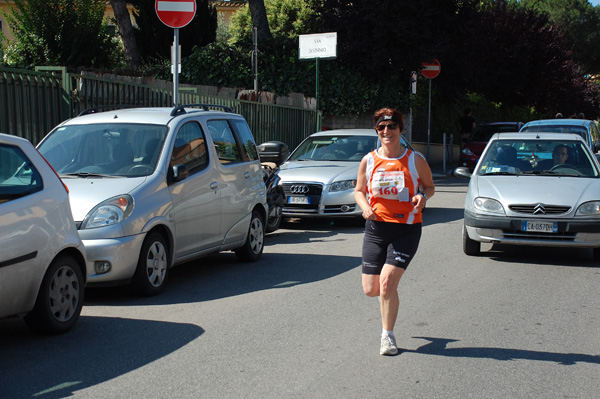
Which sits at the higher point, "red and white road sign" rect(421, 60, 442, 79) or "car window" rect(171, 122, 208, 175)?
"red and white road sign" rect(421, 60, 442, 79)

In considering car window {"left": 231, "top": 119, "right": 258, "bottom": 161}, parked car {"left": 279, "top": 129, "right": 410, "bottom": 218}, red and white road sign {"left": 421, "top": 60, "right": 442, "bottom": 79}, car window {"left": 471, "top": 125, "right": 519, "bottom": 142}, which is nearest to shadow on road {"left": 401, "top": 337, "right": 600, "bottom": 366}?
car window {"left": 231, "top": 119, "right": 258, "bottom": 161}

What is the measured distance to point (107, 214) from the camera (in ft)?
24.3

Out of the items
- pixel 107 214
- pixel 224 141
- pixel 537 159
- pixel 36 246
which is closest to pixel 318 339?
pixel 36 246

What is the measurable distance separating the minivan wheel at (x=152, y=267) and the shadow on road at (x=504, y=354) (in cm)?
277

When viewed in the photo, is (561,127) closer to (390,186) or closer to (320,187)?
(320,187)

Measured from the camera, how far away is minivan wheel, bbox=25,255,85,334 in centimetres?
608

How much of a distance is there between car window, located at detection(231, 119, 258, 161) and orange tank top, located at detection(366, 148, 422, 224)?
4.28m

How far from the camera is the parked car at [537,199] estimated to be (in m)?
9.80

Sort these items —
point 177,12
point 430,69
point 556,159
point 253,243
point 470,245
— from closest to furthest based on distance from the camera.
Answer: point 253,243 → point 470,245 → point 556,159 → point 177,12 → point 430,69

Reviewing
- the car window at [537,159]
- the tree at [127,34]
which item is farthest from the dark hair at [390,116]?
the tree at [127,34]

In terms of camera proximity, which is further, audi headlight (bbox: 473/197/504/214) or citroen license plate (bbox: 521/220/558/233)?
audi headlight (bbox: 473/197/504/214)

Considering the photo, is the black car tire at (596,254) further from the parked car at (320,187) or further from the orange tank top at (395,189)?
the orange tank top at (395,189)

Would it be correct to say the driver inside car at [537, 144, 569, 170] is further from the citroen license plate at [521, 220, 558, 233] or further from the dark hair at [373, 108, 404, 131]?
the dark hair at [373, 108, 404, 131]

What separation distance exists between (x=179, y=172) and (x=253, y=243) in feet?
7.28
